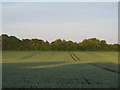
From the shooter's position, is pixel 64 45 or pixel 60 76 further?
pixel 64 45

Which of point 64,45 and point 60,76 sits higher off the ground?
point 64,45

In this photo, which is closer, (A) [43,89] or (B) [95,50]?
(A) [43,89]

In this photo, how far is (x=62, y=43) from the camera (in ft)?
148

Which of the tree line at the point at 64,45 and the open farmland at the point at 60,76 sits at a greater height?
the tree line at the point at 64,45

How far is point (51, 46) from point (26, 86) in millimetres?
37813

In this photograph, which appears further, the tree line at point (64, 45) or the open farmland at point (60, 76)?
the tree line at point (64, 45)

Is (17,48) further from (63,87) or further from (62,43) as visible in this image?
(63,87)

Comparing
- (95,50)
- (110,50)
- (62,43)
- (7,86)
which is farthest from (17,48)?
(7,86)

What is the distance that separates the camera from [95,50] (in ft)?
148

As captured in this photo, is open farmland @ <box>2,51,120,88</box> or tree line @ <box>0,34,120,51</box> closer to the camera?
open farmland @ <box>2,51,120,88</box>

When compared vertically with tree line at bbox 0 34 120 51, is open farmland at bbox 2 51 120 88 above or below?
below

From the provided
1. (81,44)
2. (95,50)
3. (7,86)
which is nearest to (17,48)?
(81,44)

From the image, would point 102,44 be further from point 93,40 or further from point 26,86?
point 26,86

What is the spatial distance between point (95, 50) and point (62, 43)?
7.18 metres
